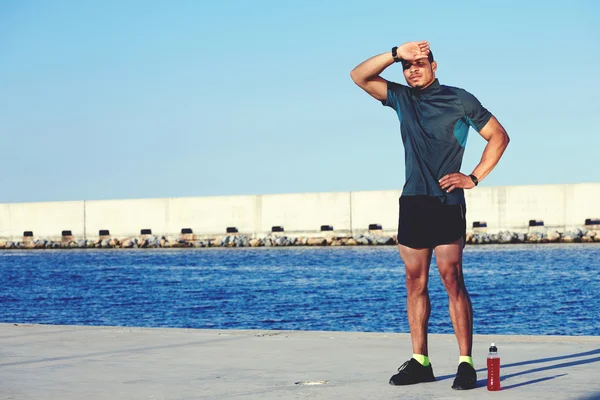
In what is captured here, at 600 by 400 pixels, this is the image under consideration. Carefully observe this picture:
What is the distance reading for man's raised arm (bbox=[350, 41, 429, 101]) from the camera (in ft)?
20.0

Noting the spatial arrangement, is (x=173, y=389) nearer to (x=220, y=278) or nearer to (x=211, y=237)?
(x=220, y=278)

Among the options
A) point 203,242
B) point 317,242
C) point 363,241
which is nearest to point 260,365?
point 363,241

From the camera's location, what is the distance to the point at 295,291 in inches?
1233

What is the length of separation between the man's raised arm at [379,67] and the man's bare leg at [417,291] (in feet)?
3.19

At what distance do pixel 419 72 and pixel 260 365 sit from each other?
2.19 meters

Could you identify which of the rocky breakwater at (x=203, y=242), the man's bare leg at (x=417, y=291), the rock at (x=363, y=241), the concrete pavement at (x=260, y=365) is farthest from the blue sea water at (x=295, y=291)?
the man's bare leg at (x=417, y=291)

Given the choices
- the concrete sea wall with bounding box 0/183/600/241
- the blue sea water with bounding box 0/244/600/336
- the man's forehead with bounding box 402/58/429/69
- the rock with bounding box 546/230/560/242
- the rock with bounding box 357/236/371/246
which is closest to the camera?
the man's forehead with bounding box 402/58/429/69

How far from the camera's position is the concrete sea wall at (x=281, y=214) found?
5794cm

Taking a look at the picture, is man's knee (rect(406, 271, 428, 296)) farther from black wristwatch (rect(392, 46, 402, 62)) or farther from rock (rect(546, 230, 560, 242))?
rock (rect(546, 230, 560, 242))

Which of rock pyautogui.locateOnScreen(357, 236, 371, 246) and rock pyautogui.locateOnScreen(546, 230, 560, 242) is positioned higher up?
rock pyautogui.locateOnScreen(546, 230, 560, 242)

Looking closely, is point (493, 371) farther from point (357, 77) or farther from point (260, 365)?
point (357, 77)

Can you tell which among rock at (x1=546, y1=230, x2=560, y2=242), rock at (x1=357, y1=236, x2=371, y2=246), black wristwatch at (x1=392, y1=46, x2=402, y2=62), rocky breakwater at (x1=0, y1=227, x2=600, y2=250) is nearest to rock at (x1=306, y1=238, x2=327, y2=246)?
rocky breakwater at (x1=0, y1=227, x2=600, y2=250)

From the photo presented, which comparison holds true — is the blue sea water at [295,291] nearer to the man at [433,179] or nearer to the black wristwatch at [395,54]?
the man at [433,179]

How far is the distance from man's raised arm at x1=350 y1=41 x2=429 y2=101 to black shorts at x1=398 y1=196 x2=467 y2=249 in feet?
2.32
